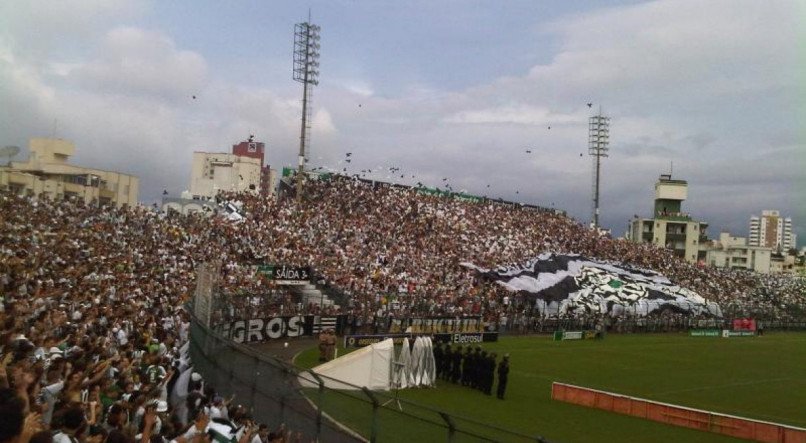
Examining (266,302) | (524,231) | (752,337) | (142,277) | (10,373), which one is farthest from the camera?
(524,231)

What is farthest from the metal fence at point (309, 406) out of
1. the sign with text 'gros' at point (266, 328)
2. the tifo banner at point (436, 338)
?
the tifo banner at point (436, 338)

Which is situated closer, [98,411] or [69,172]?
[98,411]

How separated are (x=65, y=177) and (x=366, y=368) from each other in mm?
62427

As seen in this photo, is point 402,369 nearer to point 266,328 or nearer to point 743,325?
point 266,328

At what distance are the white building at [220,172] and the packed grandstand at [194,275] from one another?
54.7m

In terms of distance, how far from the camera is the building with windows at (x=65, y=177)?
6362cm

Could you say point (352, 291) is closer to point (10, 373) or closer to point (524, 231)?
point (524, 231)

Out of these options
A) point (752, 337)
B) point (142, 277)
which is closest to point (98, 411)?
point (142, 277)

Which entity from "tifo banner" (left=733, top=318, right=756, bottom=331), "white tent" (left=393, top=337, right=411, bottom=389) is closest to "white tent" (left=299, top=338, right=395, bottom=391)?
"white tent" (left=393, top=337, right=411, bottom=389)

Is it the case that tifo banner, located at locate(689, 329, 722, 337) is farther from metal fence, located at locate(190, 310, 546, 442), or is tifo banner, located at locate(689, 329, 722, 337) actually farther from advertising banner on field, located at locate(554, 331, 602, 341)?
metal fence, located at locate(190, 310, 546, 442)

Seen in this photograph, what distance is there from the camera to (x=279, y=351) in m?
29.9

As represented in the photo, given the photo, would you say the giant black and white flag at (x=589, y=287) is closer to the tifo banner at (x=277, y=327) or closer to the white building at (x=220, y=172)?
the tifo banner at (x=277, y=327)

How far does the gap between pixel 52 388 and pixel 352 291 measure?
32.8 metres

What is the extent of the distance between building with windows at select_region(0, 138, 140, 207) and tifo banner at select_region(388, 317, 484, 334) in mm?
34603
